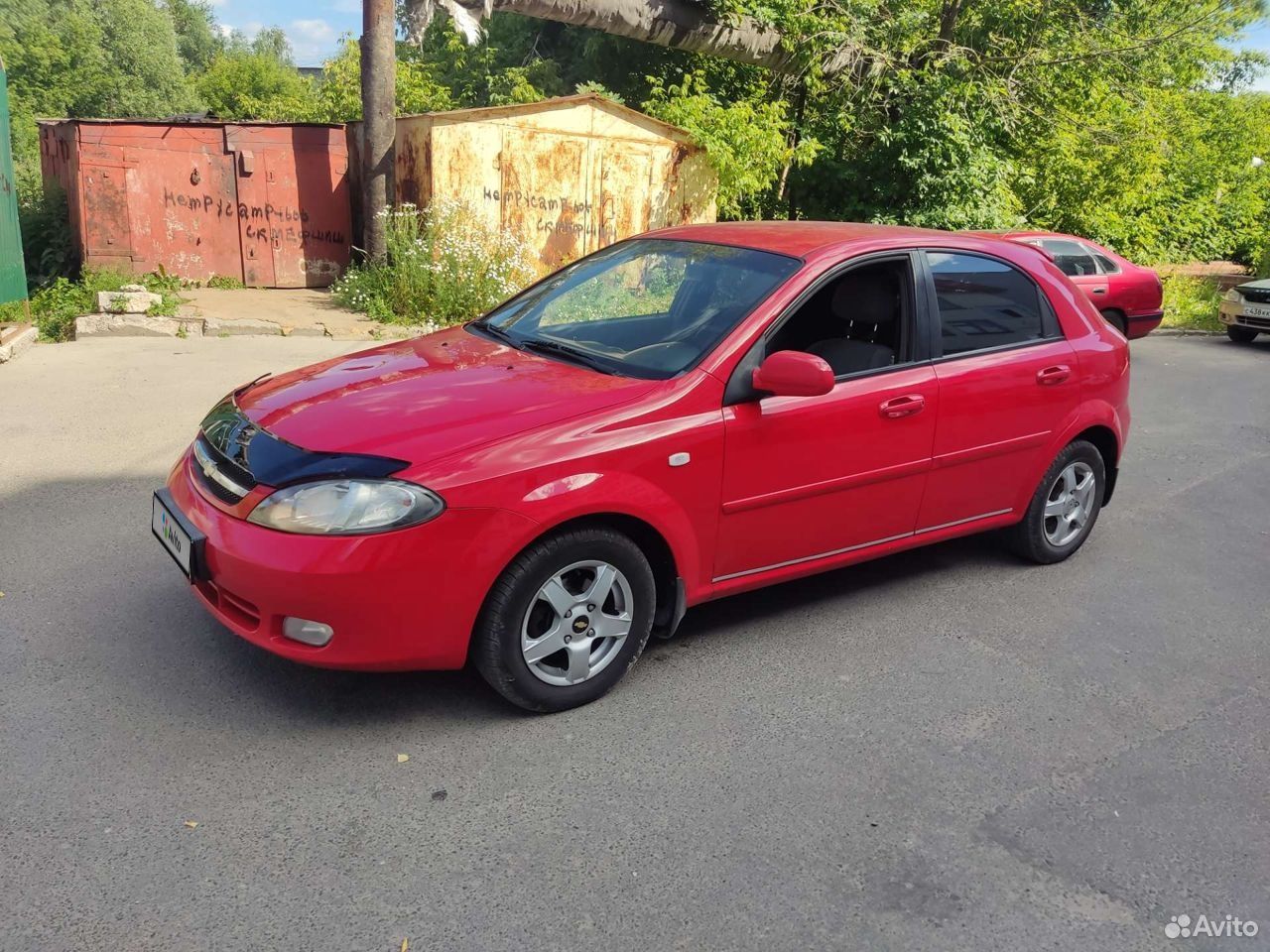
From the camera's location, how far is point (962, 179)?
15711 millimetres

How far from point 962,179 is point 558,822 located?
14846 mm

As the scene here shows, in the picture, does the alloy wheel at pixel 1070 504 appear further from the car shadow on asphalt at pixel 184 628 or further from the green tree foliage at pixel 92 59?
the green tree foliage at pixel 92 59

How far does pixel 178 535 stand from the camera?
351 cm

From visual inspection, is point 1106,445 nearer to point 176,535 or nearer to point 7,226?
point 176,535

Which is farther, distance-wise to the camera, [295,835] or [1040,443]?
[1040,443]

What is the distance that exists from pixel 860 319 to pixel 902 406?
0.42 metres

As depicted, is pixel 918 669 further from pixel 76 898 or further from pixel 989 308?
pixel 76 898

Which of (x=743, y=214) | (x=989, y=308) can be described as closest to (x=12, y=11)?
(x=743, y=214)

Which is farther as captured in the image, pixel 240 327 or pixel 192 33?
pixel 192 33

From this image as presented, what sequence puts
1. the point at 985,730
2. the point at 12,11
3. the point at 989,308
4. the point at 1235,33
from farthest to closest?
the point at 12,11 < the point at 1235,33 < the point at 989,308 < the point at 985,730

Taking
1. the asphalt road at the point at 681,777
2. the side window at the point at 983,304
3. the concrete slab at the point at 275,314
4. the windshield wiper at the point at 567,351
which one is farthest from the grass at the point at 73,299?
the side window at the point at 983,304

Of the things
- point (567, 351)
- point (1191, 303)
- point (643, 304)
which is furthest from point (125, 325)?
point (1191, 303)

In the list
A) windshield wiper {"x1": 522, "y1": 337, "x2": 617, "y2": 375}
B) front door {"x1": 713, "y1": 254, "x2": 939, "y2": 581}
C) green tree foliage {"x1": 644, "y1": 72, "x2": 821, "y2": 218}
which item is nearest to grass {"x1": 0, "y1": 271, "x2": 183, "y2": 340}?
green tree foliage {"x1": 644, "y1": 72, "x2": 821, "y2": 218}

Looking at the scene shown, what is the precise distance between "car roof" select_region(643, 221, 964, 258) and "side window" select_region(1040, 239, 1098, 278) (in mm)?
9511
